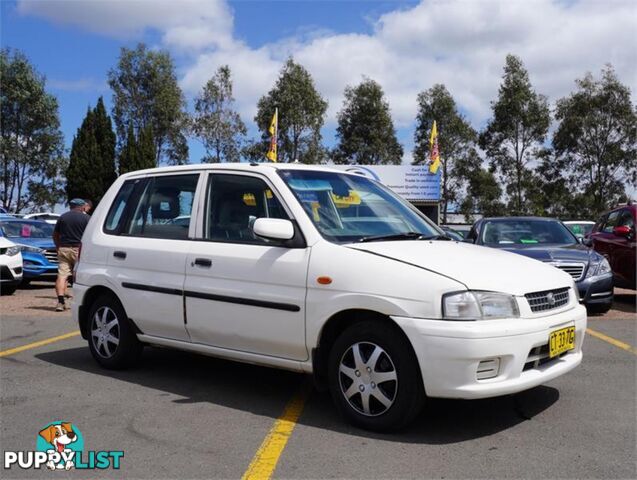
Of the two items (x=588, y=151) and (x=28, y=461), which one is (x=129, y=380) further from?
(x=588, y=151)

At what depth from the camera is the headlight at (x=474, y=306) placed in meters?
3.70

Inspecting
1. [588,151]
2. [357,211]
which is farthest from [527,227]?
[588,151]

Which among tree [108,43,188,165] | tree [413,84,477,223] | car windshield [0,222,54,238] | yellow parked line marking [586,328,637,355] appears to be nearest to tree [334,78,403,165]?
tree [413,84,477,223]

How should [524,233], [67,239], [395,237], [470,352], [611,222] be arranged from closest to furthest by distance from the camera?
1. [470,352]
2. [395,237]
3. [67,239]
4. [524,233]
5. [611,222]

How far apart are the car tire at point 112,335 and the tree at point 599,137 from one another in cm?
3946

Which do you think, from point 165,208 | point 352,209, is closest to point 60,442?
point 165,208

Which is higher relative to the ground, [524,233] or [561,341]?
[524,233]

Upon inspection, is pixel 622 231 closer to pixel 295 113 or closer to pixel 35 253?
pixel 35 253

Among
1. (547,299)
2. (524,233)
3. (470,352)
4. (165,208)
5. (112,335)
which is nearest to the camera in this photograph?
(470,352)

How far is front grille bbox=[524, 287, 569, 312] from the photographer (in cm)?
396

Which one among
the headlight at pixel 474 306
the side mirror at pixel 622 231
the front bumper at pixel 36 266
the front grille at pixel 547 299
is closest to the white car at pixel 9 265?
the front bumper at pixel 36 266

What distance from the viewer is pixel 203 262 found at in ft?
15.6

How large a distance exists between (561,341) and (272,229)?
2.01 meters

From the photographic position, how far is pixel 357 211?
186 inches
